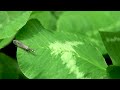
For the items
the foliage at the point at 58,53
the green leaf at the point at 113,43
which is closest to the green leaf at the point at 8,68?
the foliage at the point at 58,53

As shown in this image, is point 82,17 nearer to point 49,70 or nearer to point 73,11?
point 73,11

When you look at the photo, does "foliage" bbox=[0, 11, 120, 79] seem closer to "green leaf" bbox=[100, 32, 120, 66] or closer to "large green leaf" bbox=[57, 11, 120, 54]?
"green leaf" bbox=[100, 32, 120, 66]

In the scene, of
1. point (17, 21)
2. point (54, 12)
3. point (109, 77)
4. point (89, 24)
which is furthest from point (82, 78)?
point (54, 12)

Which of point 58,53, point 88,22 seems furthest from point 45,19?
point 58,53

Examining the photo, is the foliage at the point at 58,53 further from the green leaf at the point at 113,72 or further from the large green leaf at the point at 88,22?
the large green leaf at the point at 88,22
